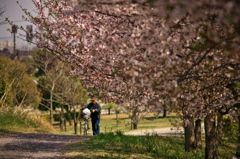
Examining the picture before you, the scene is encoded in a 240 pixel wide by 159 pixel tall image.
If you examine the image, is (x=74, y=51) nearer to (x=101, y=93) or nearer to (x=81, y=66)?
(x=81, y=66)

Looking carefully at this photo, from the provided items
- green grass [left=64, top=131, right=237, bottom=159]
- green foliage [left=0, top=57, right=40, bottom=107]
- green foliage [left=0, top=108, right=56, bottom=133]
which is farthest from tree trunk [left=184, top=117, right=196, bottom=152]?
green foliage [left=0, top=57, right=40, bottom=107]

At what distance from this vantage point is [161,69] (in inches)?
158

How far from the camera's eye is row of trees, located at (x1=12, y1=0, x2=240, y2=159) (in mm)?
3314

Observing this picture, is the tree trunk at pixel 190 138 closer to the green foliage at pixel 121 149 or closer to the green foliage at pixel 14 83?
the green foliage at pixel 121 149

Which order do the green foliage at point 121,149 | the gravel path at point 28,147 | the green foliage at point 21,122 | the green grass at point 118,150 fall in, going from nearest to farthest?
the green grass at point 118,150 < the green foliage at point 121,149 < the gravel path at point 28,147 < the green foliage at point 21,122

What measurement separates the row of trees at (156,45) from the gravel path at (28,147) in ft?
8.39

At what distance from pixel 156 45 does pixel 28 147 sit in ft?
26.5

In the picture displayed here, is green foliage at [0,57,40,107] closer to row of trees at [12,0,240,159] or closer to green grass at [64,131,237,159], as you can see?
Answer: green grass at [64,131,237,159]

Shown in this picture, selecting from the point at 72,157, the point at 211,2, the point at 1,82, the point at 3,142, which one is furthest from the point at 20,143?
the point at 1,82

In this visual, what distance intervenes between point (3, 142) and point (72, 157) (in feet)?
12.7

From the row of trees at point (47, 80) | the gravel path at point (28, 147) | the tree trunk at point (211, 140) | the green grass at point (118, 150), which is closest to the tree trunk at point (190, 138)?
the green grass at point (118, 150)

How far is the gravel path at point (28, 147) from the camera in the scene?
9250 mm

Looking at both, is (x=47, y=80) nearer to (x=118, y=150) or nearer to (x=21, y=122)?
(x=21, y=122)

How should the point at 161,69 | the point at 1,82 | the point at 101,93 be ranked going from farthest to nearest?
1. the point at 1,82
2. the point at 101,93
3. the point at 161,69
